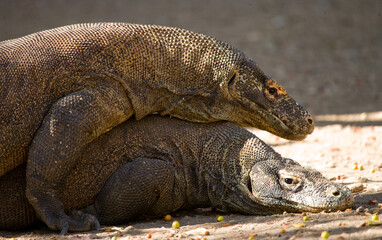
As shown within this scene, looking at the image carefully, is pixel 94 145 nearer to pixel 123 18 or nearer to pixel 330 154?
pixel 330 154

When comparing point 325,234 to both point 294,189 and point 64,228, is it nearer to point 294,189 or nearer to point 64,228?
point 294,189

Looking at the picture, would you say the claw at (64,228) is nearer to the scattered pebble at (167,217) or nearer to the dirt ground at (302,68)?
the dirt ground at (302,68)

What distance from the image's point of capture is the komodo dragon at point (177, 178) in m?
5.10

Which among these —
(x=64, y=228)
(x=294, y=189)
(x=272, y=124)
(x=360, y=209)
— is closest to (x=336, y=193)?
(x=360, y=209)

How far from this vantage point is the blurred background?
12.2 m

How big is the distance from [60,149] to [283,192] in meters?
1.95

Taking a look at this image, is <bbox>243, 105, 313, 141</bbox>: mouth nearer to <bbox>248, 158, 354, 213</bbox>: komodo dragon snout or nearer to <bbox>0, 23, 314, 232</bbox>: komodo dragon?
<bbox>0, 23, 314, 232</bbox>: komodo dragon

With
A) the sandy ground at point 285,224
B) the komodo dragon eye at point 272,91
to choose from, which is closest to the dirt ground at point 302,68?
the sandy ground at point 285,224

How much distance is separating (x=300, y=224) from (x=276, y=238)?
37 cm

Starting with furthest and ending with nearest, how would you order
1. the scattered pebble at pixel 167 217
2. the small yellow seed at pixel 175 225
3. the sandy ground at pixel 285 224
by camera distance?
the scattered pebble at pixel 167 217
the small yellow seed at pixel 175 225
the sandy ground at pixel 285 224

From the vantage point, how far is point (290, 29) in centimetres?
1506

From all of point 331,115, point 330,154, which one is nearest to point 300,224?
point 330,154

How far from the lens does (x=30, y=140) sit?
4.89 metres

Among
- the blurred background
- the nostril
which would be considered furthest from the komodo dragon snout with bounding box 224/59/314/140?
the blurred background
